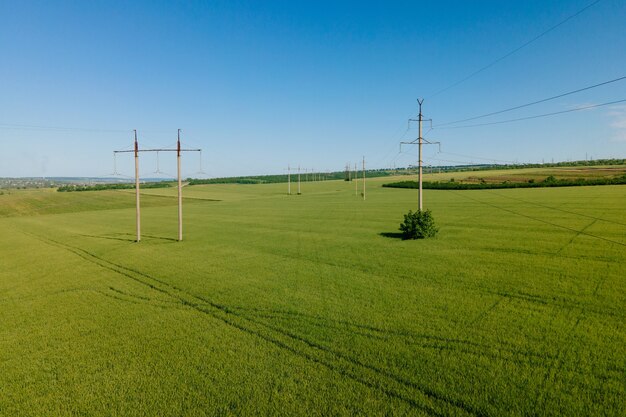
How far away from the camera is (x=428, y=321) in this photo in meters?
13.7

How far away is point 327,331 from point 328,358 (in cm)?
195

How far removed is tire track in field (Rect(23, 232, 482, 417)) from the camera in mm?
8969

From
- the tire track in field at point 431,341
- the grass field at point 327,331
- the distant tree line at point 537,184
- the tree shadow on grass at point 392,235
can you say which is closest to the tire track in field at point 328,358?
the grass field at point 327,331

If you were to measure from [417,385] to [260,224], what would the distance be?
3730cm

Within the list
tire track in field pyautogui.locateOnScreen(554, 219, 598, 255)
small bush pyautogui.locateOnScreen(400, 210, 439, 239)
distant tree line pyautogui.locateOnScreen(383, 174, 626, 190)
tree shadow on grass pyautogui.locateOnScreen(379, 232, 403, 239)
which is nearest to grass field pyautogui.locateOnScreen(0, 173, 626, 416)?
tire track in field pyautogui.locateOnScreen(554, 219, 598, 255)

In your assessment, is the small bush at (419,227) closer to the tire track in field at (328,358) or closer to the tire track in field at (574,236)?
the tire track in field at (574,236)

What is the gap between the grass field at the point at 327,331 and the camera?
938 centimetres

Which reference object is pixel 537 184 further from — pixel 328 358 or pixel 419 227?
pixel 328 358

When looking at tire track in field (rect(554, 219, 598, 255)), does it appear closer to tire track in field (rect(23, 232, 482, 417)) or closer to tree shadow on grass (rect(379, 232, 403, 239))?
tree shadow on grass (rect(379, 232, 403, 239))

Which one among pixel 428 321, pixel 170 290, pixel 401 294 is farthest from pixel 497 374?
pixel 170 290

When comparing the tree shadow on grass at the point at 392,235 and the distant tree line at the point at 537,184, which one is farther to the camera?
the distant tree line at the point at 537,184

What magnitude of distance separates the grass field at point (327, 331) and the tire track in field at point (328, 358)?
57 mm

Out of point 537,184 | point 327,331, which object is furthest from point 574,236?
point 537,184

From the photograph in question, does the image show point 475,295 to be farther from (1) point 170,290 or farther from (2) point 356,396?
(1) point 170,290
